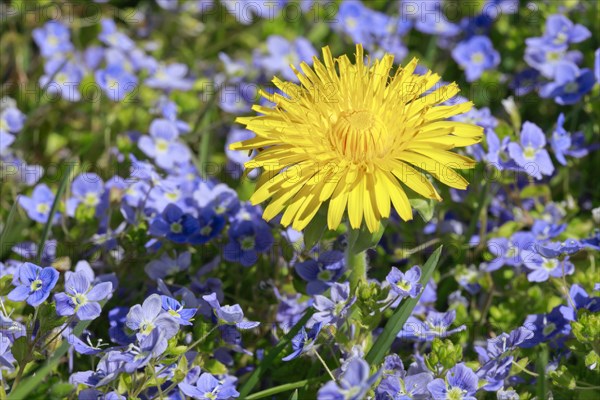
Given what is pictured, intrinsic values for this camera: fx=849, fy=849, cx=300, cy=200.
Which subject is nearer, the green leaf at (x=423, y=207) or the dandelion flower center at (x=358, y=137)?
the dandelion flower center at (x=358, y=137)

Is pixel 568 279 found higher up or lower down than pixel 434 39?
lower down

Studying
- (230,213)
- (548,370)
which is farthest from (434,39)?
(548,370)

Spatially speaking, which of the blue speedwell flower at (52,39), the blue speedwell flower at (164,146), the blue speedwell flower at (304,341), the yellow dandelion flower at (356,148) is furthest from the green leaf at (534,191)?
the blue speedwell flower at (52,39)

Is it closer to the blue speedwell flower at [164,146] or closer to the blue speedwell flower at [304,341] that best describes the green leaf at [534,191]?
the blue speedwell flower at [304,341]

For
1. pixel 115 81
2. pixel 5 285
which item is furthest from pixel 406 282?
pixel 115 81

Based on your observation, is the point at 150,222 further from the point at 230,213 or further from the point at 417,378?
the point at 417,378

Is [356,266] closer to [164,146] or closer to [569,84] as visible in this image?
[164,146]

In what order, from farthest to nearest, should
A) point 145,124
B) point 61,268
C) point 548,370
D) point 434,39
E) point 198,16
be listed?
point 198,16 → point 434,39 → point 145,124 → point 61,268 → point 548,370
